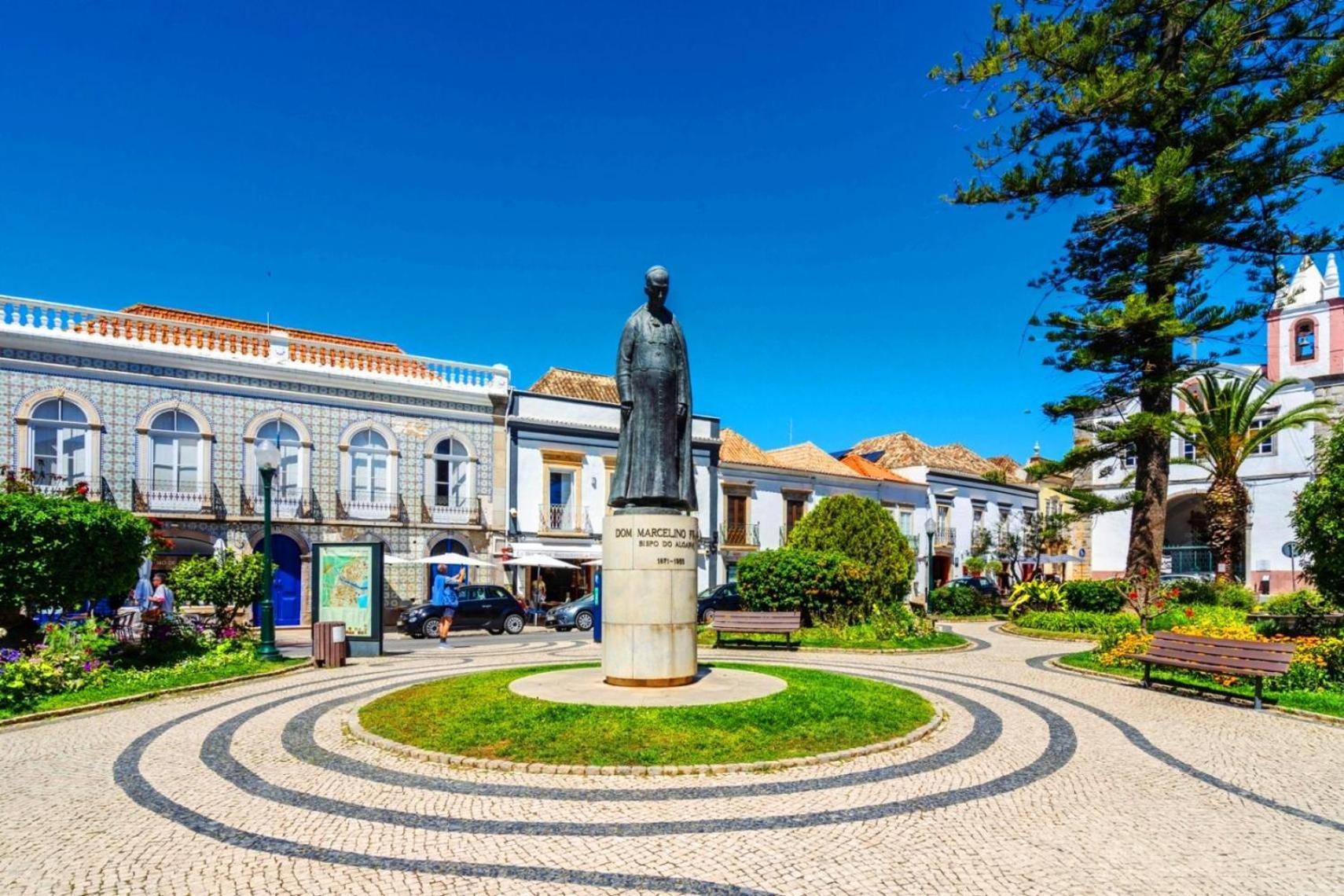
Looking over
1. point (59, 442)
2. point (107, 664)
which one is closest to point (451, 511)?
point (59, 442)

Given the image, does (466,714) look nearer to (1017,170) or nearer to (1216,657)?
(1216,657)

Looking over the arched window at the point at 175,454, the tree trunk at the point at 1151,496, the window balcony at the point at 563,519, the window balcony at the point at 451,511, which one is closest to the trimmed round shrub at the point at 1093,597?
the tree trunk at the point at 1151,496

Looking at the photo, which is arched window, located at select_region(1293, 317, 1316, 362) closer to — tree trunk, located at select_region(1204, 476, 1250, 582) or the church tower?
the church tower

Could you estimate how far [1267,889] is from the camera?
16.0ft

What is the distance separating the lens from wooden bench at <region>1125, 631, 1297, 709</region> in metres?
10.1

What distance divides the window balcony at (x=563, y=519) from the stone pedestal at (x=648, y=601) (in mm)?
20436

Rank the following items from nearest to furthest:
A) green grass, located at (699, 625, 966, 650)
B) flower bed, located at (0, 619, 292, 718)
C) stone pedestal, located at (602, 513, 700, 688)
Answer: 1. stone pedestal, located at (602, 513, 700, 688)
2. flower bed, located at (0, 619, 292, 718)
3. green grass, located at (699, 625, 966, 650)

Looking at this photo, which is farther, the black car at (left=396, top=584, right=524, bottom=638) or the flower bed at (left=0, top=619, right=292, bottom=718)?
the black car at (left=396, top=584, right=524, bottom=638)

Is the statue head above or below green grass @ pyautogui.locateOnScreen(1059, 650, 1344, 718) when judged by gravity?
above

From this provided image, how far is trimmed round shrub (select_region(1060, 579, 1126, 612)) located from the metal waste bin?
60.9 ft

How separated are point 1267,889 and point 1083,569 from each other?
4153 centimetres

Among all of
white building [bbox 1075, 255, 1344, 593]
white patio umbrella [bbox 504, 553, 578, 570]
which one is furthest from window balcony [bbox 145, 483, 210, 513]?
white building [bbox 1075, 255, 1344, 593]

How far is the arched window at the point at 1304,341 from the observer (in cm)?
3409

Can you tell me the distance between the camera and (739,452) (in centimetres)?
3794
